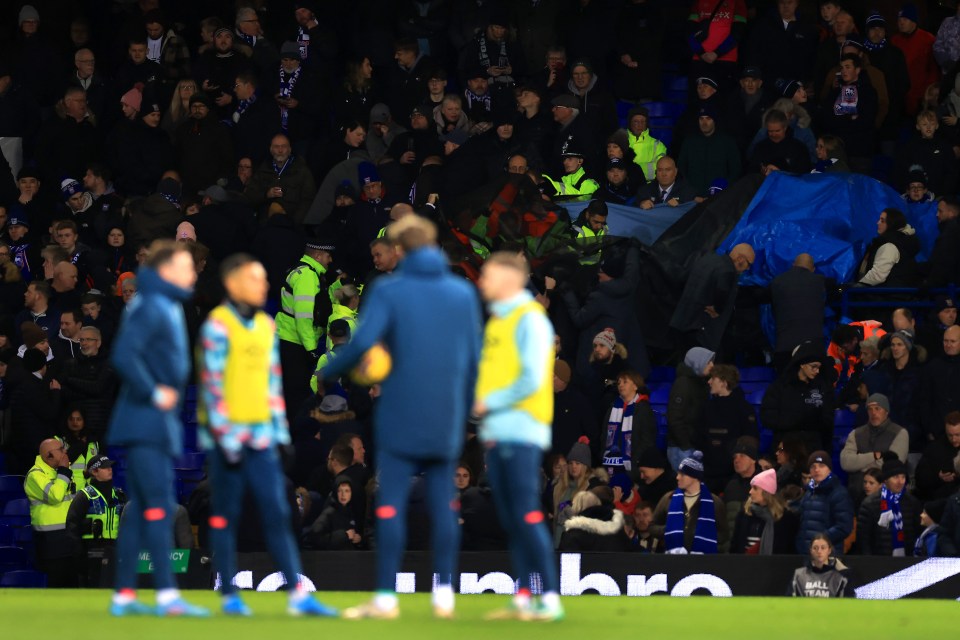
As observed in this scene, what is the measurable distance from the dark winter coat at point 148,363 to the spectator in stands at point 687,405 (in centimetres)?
844

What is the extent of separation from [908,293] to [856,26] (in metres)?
5.04

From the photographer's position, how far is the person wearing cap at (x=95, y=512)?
17.7 meters

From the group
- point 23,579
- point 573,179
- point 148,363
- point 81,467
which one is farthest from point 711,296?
point 148,363

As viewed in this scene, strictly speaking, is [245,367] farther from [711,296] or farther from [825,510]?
[711,296]

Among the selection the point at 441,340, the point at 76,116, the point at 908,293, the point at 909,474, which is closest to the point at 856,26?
the point at 908,293

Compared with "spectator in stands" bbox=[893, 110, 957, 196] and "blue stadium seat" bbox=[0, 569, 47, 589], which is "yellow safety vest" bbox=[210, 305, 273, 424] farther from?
"spectator in stands" bbox=[893, 110, 957, 196]

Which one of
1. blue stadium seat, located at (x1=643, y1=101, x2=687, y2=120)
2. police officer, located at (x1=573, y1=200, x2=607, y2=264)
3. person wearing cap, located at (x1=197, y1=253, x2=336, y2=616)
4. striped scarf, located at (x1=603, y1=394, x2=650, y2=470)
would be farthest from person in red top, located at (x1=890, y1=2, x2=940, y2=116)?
person wearing cap, located at (x1=197, y1=253, x2=336, y2=616)

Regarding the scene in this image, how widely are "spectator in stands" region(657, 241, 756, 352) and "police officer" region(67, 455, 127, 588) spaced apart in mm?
5849

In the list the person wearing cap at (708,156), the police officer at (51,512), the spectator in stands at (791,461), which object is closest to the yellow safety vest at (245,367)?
the spectator in stands at (791,461)

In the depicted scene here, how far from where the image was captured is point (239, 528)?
16281mm

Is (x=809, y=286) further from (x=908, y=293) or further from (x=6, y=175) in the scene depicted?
(x=6, y=175)

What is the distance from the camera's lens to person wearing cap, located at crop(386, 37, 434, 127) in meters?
22.3

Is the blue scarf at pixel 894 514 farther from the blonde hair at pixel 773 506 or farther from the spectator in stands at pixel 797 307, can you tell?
the spectator in stands at pixel 797 307

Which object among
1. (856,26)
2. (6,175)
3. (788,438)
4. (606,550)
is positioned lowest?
(606,550)
